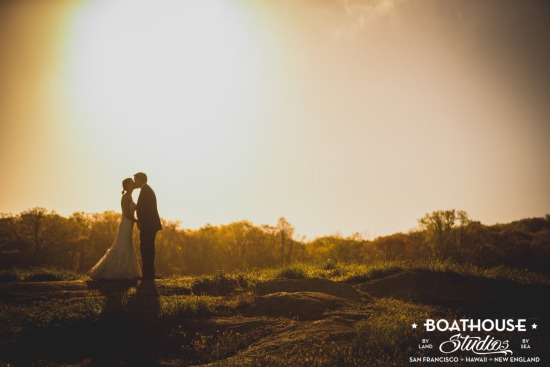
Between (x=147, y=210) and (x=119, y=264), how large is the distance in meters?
1.99

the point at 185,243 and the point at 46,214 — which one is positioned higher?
the point at 46,214

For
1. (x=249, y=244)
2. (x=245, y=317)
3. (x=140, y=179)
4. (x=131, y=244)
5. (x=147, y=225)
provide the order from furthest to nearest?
(x=249, y=244), (x=140, y=179), (x=131, y=244), (x=147, y=225), (x=245, y=317)

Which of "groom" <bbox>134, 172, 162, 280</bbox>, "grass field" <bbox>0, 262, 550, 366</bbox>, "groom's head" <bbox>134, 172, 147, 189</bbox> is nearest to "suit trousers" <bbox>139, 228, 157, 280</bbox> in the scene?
"groom" <bbox>134, 172, 162, 280</bbox>

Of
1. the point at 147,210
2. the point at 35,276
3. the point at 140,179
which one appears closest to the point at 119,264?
the point at 147,210

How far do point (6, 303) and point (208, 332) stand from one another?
5.27 metres

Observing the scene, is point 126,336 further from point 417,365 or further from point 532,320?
point 532,320

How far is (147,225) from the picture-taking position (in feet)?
38.8

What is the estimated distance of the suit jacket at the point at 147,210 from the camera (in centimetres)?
1181

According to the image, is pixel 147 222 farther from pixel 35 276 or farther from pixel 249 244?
pixel 249 244

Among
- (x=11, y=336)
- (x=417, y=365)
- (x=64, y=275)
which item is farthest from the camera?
(x=64, y=275)

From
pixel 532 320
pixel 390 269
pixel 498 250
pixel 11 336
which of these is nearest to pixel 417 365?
pixel 532 320

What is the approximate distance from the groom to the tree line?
17.3m

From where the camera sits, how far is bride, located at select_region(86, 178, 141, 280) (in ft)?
37.7

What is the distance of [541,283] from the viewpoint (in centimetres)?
1045
